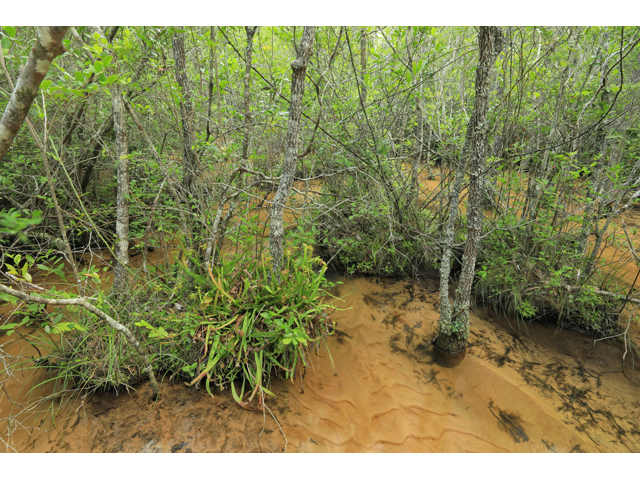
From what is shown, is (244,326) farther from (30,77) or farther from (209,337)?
(30,77)

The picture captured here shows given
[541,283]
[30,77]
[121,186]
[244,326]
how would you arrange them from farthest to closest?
[541,283] → [121,186] → [244,326] → [30,77]

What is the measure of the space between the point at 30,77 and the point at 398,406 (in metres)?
3.03

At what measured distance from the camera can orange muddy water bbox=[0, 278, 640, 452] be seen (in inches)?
78.6

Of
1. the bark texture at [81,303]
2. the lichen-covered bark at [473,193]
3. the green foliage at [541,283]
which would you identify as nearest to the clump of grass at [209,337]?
the bark texture at [81,303]

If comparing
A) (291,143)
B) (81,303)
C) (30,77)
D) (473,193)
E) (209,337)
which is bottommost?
(209,337)

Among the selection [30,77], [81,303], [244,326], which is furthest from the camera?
[244,326]

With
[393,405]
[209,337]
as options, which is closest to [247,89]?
[209,337]

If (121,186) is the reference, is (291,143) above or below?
above

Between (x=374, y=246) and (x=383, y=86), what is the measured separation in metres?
2.02

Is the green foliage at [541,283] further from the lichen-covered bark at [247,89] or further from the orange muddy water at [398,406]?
the lichen-covered bark at [247,89]

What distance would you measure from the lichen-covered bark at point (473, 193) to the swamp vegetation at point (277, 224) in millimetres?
15

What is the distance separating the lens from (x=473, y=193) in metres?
2.48

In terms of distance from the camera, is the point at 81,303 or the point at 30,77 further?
the point at 81,303

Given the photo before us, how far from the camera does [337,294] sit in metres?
3.93
